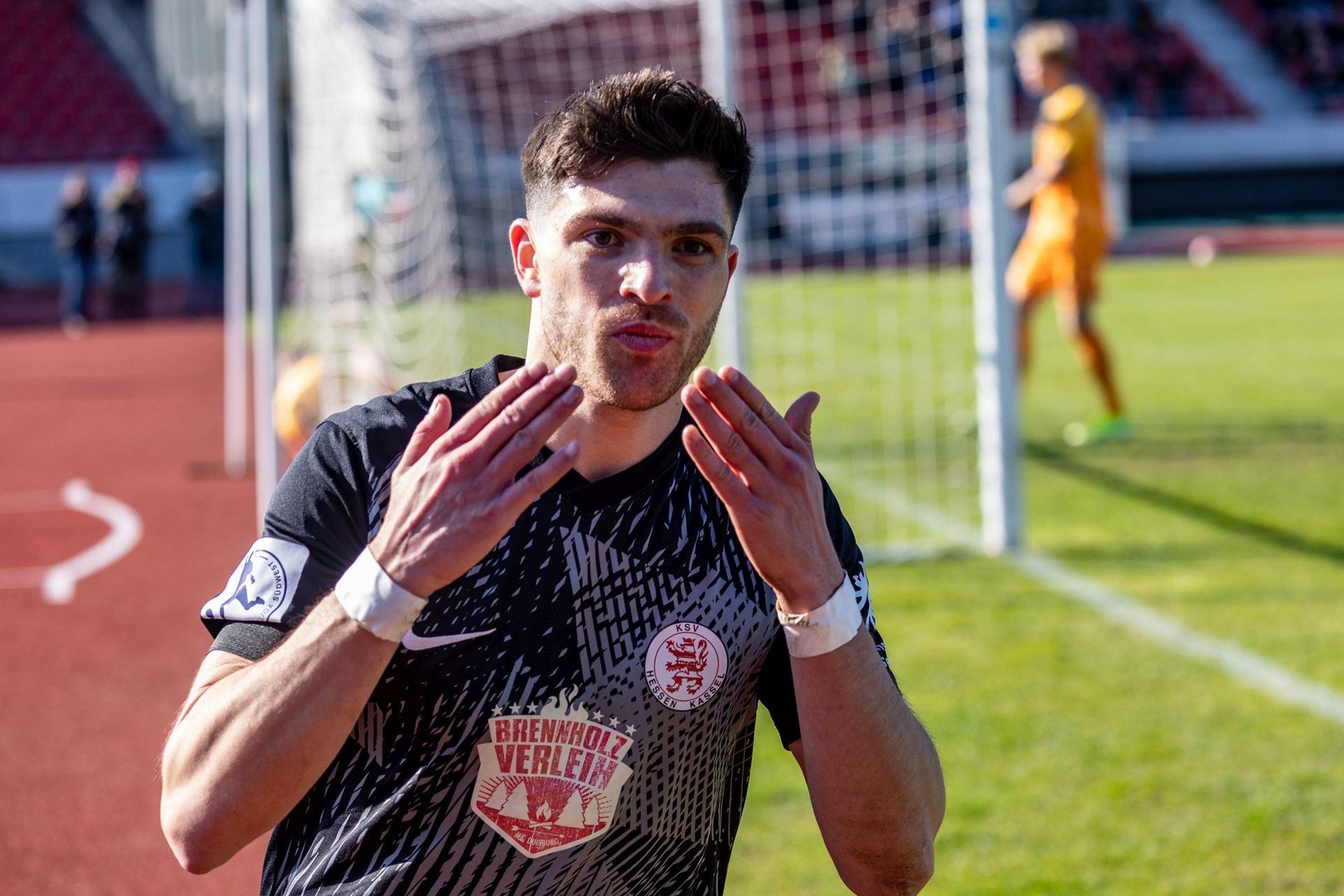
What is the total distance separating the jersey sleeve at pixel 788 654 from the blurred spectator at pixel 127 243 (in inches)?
856

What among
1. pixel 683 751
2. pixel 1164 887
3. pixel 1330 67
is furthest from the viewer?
pixel 1330 67

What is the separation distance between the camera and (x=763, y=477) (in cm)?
186

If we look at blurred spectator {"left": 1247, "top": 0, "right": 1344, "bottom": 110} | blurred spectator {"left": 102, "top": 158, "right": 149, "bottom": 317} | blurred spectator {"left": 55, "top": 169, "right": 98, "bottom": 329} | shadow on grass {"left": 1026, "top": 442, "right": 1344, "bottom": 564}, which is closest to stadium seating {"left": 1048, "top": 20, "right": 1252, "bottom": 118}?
blurred spectator {"left": 1247, "top": 0, "right": 1344, "bottom": 110}

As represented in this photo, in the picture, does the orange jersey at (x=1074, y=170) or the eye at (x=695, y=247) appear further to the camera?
the orange jersey at (x=1074, y=170)

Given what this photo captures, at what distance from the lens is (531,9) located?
945cm

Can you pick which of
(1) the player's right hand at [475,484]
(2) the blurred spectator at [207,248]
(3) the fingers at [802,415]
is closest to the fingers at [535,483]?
(1) the player's right hand at [475,484]

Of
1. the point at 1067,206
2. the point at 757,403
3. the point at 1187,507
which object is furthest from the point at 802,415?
the point at 1067,206

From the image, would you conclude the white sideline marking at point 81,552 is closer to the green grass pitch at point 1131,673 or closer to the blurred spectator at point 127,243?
the green grass pitch at point 1131,673

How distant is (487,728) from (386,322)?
844 cm

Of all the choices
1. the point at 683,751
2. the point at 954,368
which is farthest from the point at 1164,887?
the point at 954,368

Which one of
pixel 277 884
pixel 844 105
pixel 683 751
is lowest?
pixel 277 884

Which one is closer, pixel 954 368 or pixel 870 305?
pixel 954 368

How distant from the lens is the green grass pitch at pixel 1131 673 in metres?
4.13

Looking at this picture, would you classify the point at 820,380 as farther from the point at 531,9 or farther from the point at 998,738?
the point at 998,738
